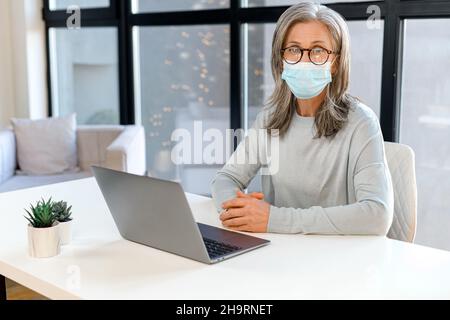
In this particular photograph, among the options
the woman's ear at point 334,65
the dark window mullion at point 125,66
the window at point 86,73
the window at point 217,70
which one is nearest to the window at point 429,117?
the window at point 217,70

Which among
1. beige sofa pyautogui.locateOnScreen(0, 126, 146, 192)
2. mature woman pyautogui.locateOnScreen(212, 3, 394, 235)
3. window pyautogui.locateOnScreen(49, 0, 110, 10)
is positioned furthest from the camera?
window pyautogui.locateOnScreen(49, 0, 110, 10)

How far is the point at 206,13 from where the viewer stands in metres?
3.48

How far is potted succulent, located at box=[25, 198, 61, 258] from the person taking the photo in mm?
1316

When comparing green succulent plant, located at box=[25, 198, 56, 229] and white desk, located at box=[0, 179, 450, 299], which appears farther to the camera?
green succulent plant, located at box=[25, 198, 56, 229]

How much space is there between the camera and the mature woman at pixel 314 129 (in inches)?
65.3

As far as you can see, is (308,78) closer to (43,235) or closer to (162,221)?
(162,221)

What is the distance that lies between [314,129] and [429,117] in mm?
1230

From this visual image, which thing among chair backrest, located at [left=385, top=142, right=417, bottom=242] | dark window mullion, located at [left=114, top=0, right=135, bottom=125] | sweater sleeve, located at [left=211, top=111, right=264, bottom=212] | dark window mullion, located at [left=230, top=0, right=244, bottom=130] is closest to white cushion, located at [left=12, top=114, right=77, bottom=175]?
dark window mullion, located at [left=114, top=0, right=135, bottom=125]

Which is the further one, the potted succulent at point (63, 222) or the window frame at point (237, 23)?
the window frame at point (237, 23)

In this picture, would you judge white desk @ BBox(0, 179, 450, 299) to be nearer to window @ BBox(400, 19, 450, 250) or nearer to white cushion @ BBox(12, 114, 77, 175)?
window @ BBox(400, 19, 450, 250)

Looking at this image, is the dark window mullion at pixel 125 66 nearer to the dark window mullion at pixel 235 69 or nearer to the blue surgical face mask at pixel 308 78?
the dark window mullion at pixel 235 69

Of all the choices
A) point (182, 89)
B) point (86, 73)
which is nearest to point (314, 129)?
point (182, 89)

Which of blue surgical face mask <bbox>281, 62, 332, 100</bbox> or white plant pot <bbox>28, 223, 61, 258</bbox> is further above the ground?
blue surgical face mask <bbox>281, 62, 332, 100</bbox>

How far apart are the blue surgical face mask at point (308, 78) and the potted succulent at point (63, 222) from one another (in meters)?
0.74
